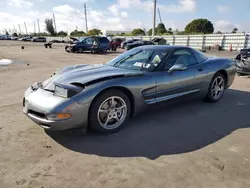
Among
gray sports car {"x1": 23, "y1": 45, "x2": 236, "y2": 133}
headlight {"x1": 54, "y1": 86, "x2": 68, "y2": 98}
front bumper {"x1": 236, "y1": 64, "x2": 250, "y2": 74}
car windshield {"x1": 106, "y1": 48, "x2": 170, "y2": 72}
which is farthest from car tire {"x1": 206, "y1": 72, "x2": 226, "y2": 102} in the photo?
front bumper {"x1": 236, "y1": 64, "x2": 250, "y2": 74}

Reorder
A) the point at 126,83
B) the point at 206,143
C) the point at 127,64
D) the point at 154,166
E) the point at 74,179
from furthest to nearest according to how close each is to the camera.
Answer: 1. the point at 127,64
2. the point at 126,83
3. the point at 206,143
4. the point at 154,166
5. the point at 74,179

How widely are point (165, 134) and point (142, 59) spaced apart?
4.88 ft

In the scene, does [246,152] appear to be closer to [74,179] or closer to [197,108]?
[197,108]

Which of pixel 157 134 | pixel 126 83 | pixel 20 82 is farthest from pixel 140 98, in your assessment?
pixel 20 82

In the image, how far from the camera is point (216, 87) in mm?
5016

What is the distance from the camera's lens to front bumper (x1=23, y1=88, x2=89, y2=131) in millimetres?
2883

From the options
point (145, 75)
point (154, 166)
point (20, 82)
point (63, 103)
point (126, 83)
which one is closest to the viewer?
point (154, 166)

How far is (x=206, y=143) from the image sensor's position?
10.3ft

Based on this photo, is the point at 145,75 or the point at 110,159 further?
the point at 145,75

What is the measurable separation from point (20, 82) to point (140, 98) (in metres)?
5.21

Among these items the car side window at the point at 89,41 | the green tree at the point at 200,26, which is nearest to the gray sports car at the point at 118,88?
the car side window at the point at 89,41

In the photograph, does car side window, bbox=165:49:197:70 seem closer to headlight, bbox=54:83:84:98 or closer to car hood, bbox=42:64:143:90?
car hood, bbox=42:64:143:90

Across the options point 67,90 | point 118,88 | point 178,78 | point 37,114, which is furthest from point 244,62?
point 37,114

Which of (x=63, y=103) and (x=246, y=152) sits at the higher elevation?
(x=63, y=103)
